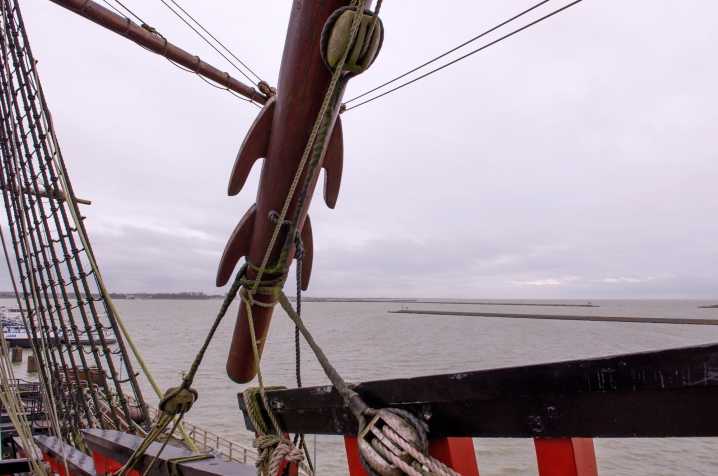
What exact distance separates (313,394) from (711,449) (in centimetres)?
1250

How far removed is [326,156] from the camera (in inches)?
89.0

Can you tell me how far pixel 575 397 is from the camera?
3.50 ft

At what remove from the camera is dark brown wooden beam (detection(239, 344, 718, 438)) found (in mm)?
908

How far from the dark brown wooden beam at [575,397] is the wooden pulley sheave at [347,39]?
1034 millimetres

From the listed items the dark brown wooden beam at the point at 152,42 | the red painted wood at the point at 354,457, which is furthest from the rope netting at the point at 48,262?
the red painted wood at the point at 354,457

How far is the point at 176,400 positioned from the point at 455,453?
172 cm

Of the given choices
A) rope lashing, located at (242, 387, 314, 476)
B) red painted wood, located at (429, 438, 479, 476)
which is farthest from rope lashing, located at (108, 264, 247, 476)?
red painted wood, located at (429, 438, 479, 476)

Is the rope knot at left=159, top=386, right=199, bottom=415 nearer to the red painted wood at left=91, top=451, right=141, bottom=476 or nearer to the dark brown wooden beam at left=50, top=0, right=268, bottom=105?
the red painted wood at left=91, top=451, right=141, bottom=476

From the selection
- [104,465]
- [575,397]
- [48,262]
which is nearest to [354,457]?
[575,397]

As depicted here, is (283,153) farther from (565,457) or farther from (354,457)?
(565,457)

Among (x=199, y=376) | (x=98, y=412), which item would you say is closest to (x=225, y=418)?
(x=199, y=376)

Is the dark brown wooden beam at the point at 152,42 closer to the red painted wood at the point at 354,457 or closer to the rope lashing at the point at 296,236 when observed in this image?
the rope lashing at the point at 296,236

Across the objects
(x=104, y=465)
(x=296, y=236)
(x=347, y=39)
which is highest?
(x=347, y=39)

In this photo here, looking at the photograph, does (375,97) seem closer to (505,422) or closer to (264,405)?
(264,405)
